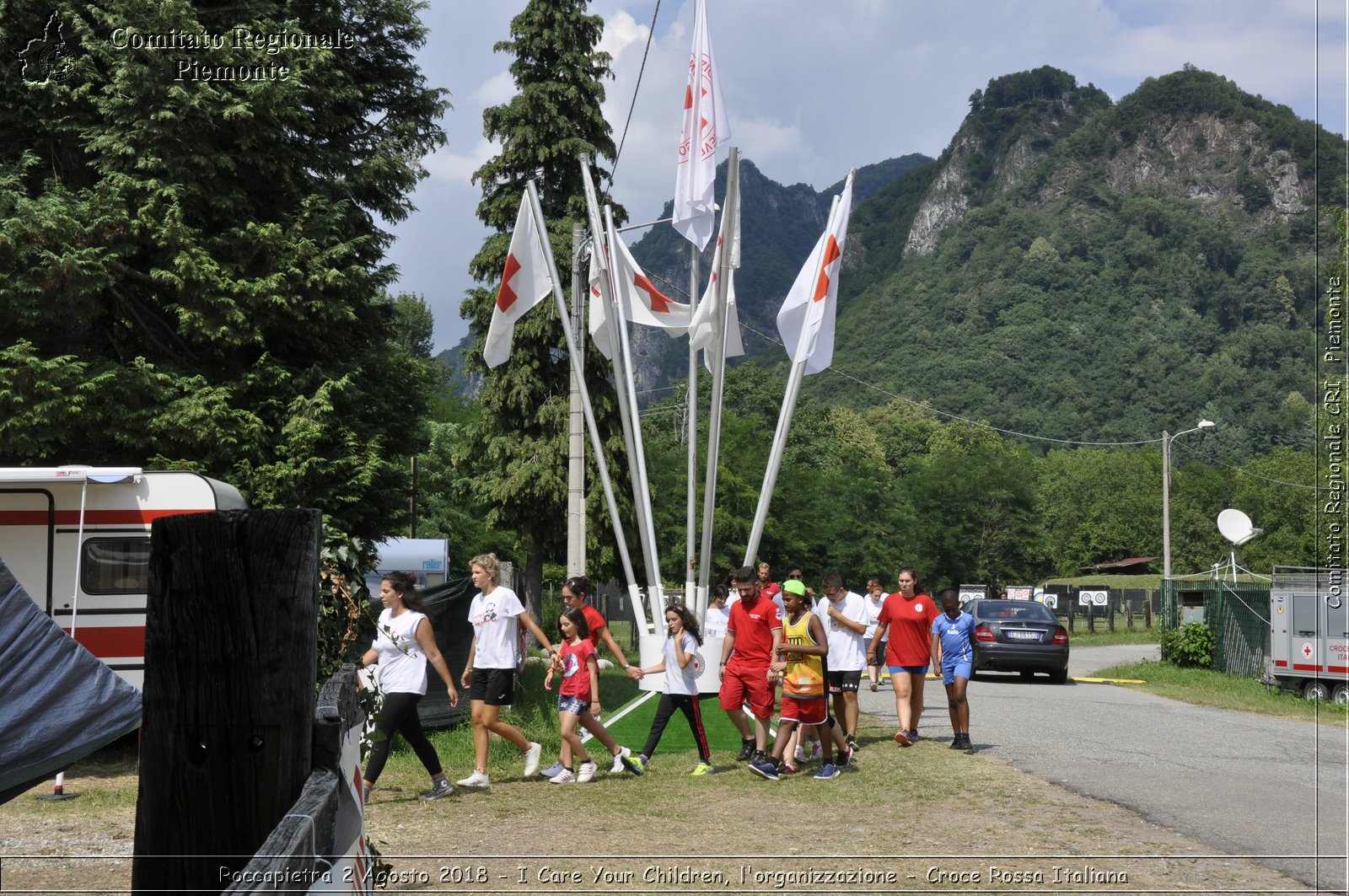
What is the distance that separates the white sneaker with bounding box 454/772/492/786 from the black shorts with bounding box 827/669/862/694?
393 cm

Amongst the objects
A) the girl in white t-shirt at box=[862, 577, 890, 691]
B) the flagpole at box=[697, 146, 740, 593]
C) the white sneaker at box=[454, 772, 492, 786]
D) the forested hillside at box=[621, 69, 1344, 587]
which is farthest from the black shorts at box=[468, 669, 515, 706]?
the forested hillside at box=[621, 69, 1344, 587]

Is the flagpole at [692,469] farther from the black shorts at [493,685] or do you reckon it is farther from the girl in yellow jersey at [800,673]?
the black shorts at [493,685]

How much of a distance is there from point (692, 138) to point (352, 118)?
264 inches

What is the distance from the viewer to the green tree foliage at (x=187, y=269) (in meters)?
17.0

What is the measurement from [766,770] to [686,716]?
1.05 m

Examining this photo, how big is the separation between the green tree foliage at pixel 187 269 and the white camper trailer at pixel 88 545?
12.9 feet

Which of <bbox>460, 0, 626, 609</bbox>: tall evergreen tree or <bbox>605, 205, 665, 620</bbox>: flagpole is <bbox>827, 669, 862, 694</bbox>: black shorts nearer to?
<bbox>605, 205, 665, 620</bbox>: flagpole

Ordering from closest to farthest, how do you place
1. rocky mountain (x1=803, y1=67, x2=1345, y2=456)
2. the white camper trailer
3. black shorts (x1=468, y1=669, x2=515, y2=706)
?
black shorts (x1=468, y1=669, x2=515, y2=706), the white camper trailer, rocky mountain (x1=803, y1=67, x2=1345, y2=456)

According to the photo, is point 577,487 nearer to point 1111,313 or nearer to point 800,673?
point 800,673

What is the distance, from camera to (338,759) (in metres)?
3.09

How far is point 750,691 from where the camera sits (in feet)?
40.8

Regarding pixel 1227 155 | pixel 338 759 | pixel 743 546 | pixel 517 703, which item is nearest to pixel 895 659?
pixel 517 703

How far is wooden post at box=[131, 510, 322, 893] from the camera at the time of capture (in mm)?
2557

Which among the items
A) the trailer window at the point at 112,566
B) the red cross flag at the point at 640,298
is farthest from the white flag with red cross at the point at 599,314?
the trailer window at the point at 112,566
